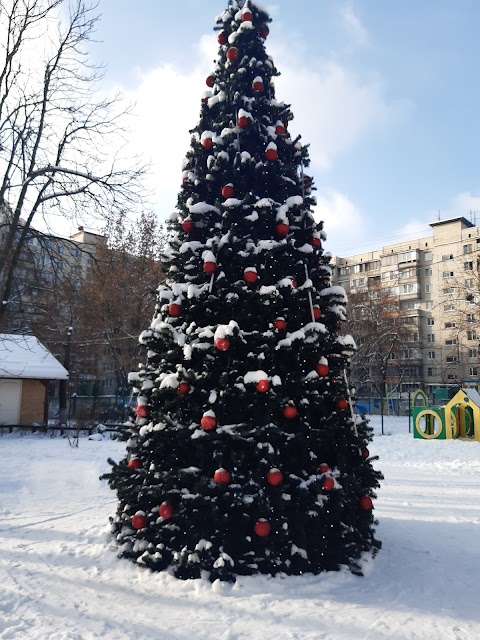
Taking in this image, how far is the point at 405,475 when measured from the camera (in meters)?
11.7

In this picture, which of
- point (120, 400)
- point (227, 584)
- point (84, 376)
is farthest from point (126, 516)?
point (84, 376)

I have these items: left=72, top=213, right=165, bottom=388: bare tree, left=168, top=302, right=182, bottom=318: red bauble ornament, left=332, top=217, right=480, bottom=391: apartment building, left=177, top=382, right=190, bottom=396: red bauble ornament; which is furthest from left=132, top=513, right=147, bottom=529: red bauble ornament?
left=332, top=217, right=480, bottom=391: apartment building

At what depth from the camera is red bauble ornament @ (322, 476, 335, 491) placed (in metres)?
4.88

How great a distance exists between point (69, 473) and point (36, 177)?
21.8 feet

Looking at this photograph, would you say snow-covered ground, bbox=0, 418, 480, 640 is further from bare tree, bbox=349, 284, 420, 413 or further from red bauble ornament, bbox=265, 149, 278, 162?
bare tree, bbox=349, 284, 420, 413

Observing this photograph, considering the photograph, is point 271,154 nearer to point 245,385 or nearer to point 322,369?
point 322,369

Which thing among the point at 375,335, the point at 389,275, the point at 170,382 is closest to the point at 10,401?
the point at 170,382

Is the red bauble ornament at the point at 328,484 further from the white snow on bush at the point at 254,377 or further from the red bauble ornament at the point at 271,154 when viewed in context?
the red bauble ornament at the point at 271,154

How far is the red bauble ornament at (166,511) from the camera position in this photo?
15.7 feet

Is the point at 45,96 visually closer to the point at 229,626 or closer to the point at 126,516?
the point at 126,516

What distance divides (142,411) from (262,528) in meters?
1.71

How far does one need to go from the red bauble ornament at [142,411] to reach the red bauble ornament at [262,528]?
5.28 feet

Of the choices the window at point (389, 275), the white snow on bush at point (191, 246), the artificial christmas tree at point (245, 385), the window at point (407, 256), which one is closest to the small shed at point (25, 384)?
the artificial christmas tree at point (245, 385)

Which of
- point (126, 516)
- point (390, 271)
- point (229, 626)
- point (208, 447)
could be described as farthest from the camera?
point (390, 271)
